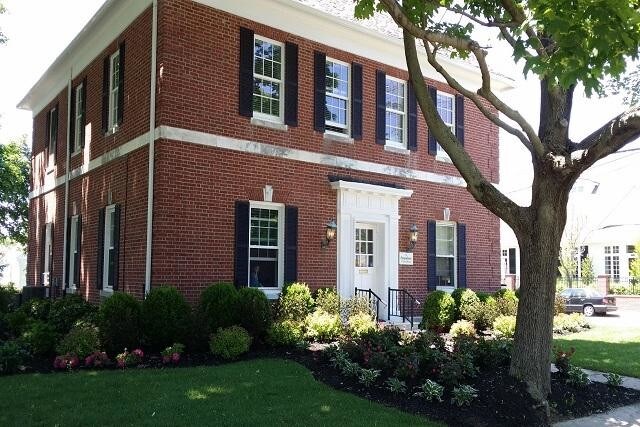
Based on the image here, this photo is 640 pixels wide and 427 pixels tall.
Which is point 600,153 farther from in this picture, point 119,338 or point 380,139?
point 380,139

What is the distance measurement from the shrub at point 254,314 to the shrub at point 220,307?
0.12 meters

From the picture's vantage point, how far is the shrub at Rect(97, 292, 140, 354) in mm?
9430

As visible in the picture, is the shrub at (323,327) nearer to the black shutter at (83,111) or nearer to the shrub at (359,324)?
the shrub at (359,324)

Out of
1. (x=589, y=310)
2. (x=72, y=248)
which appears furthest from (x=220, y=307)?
(x=589, y=310)

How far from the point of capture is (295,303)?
37.9ft

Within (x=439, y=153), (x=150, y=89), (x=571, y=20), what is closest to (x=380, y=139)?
(x=439, y=153)

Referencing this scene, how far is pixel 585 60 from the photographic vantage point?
5.37 meters

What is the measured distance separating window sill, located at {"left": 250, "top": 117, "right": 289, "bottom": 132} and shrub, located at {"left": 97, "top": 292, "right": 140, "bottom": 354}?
4.74 meters

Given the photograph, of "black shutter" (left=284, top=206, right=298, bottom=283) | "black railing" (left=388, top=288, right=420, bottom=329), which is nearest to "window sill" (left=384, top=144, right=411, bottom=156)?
"black shutter" (left=284, top=206, right=298, bottom=283)

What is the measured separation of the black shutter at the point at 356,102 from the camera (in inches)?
559

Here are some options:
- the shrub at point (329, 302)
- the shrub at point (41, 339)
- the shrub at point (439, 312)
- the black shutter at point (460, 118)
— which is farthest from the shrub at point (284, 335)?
the black shutter at point (460, 118)

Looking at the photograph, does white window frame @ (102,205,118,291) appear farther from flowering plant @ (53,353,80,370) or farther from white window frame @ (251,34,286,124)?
flowering plant @ (53,353,80,370)

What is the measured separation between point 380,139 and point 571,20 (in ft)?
30.7

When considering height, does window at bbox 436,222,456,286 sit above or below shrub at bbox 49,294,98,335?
above
